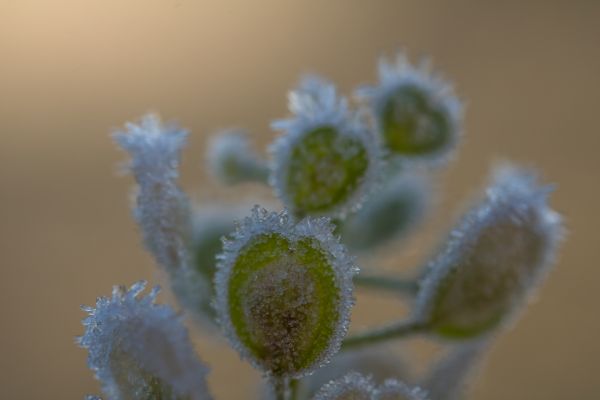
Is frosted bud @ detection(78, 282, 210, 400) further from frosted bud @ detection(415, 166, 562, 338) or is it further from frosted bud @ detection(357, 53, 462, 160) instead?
frosted bud @ detection(357, 53, 462, 160)

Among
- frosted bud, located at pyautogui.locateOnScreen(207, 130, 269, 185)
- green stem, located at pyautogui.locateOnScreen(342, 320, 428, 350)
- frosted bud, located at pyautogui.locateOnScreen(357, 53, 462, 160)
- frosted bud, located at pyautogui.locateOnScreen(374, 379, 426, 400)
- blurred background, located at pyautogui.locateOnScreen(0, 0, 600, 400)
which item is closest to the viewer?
frosted bud, located at pyautogui.locateOnScreen(374, 379, 426, 400)

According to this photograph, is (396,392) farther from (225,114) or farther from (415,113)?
(225,114)

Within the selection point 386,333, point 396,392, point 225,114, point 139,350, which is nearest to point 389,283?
point 386,333

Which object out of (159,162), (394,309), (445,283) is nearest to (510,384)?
(394,309)

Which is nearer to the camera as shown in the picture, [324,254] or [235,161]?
[324,254]

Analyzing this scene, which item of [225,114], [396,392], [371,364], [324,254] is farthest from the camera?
[225,114]

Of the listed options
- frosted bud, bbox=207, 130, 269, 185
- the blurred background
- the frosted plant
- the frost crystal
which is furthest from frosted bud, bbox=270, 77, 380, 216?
the blurred background

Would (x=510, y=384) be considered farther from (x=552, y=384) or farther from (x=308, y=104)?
(x=308, y=104)
